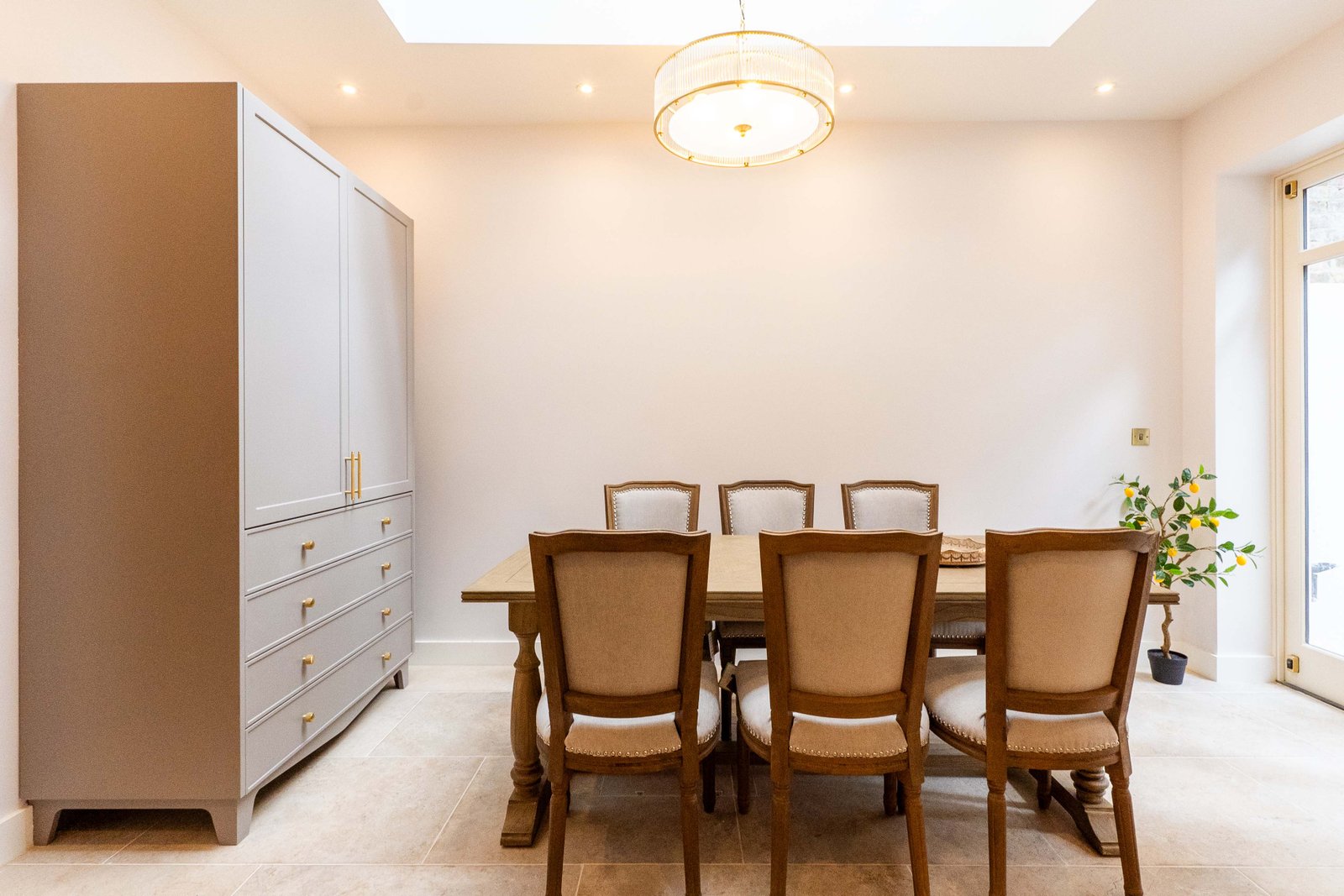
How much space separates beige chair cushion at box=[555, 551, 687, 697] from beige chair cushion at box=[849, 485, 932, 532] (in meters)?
1.58

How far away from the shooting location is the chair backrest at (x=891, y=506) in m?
2.95

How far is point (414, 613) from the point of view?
11.7ft

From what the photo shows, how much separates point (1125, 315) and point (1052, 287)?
415mm

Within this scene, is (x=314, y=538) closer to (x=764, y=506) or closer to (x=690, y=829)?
(x=690, y=829)

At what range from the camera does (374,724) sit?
2812mm

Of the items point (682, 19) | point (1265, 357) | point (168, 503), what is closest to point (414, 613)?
point (168, 503)

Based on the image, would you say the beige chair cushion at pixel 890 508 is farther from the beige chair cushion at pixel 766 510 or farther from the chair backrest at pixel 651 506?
the chair backrest at pixel 651 506

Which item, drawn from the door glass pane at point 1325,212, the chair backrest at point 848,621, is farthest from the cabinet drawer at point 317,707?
the door glass pane at point 1325,212

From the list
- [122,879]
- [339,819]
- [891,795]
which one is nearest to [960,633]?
[891,795]

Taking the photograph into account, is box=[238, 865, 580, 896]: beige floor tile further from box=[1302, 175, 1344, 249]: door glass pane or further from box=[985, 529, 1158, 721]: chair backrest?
box=[1302, 175, 1344, 249]: door glass pane

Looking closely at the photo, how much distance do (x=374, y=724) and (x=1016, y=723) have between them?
97.4 inches

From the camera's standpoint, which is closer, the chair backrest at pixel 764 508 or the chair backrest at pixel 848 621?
the chair backrest at pixel 848 621

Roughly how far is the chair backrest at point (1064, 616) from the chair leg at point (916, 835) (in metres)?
0.28

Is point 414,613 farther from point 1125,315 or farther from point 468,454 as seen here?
point 1125,315
